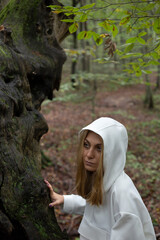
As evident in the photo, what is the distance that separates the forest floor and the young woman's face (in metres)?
1.45

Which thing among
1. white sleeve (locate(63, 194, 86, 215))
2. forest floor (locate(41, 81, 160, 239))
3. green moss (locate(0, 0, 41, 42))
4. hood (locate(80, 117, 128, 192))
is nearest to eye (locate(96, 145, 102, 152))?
hood (locate(80, 117, 128, 192))

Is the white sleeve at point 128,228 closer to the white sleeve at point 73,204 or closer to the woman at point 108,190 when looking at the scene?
the woman at point 108,190

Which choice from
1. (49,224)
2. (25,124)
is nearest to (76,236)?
(49,224)

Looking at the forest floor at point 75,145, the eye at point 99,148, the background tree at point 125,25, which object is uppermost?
the background tree at point 125,25

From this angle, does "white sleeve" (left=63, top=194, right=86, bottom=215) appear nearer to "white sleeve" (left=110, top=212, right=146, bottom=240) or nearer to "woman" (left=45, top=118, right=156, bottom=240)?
"woman" (left=45, top=118, right=156, bottom=240)

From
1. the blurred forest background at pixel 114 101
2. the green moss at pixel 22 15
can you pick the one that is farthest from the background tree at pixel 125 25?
the green moss at pixel 22 15

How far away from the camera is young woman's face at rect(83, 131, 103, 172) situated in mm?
2174

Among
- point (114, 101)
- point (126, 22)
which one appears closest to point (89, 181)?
point (126, 22)

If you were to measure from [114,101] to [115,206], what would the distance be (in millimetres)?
16651

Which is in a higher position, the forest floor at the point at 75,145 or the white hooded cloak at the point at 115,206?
the white hooded cloak at the point at 115,206

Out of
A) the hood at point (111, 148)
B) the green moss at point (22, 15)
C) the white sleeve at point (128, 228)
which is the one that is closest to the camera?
the white sleeve at point (128, 228)

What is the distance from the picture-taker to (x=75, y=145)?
8797 mm

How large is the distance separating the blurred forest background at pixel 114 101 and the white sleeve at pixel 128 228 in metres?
1.59

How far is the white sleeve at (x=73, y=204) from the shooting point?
263 cm
